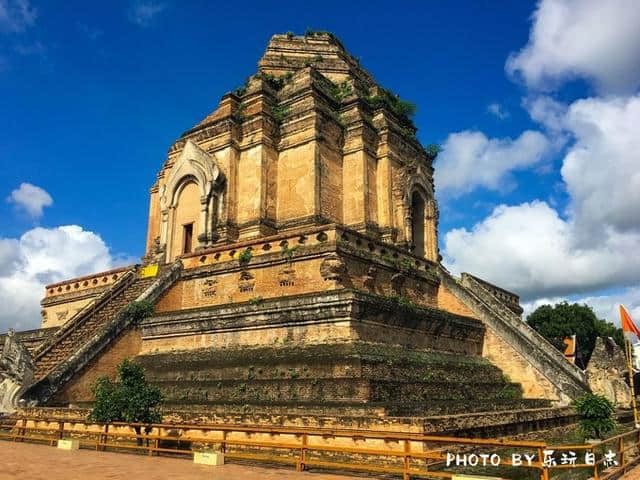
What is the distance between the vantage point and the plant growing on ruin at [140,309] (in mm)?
17844

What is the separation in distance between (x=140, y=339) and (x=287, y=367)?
6.61 metres

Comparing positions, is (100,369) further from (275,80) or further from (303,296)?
(275,80)

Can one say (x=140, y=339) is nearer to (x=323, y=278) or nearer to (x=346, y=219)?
(x=323, y=278)

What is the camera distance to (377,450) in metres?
9.42

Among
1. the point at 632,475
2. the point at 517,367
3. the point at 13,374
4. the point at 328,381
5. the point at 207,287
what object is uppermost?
the point at 207,287

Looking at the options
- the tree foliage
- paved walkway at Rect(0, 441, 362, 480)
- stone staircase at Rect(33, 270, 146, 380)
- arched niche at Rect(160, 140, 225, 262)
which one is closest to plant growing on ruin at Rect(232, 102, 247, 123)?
arched niche at Rect(160, 140, 225, 262)

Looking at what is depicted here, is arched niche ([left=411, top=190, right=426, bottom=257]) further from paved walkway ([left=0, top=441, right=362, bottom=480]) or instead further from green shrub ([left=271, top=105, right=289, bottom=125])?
paved walkway ([left=0, top=441, right=362, bottom=480])

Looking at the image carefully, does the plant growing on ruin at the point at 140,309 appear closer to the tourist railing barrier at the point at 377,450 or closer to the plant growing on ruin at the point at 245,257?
the plant growing on ruin at the point at 245,257

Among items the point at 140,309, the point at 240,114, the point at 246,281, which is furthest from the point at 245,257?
the point at 240,114

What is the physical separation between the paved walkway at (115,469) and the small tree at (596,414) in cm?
716

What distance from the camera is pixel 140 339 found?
17.9 meters

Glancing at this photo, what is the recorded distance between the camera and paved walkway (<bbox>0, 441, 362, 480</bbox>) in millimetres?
8750

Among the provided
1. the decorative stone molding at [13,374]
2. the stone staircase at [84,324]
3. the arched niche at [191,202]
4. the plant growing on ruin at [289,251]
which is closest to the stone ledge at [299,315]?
the plant growing on ruin at [289,251]

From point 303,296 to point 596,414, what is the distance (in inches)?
288
